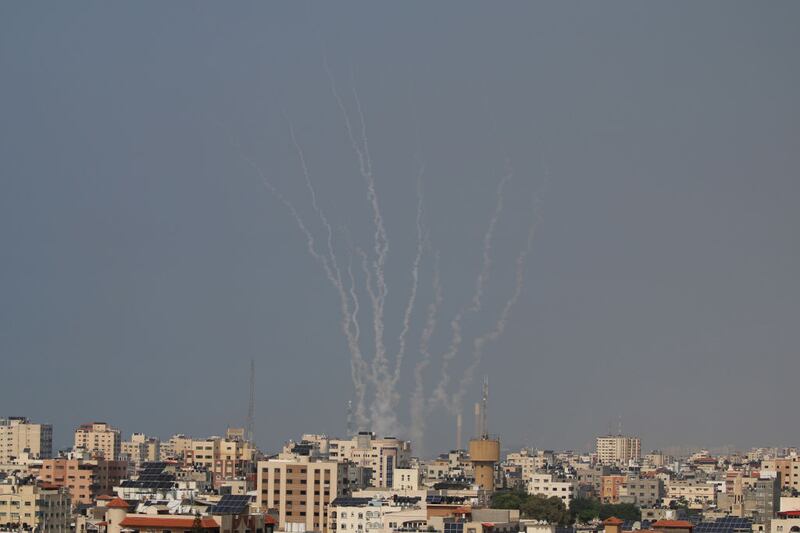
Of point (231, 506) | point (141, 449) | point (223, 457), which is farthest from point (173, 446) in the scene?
point (231, 506)

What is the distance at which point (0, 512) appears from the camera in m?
79.1

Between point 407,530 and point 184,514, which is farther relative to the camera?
point 407,530

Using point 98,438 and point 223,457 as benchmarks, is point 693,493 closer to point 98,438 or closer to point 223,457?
point 223,457

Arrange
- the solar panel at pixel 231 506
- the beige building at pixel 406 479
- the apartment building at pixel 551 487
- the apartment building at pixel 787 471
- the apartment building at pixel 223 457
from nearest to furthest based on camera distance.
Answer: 1. the solar panel at pixel 231 506
2. the beige building at pixel 406 479
3. the apartment building at pixel 551 487
4. the apartment building at pixel 787 471
5. the apartment building at pixel 223 457

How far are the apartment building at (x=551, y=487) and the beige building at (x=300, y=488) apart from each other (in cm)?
2449

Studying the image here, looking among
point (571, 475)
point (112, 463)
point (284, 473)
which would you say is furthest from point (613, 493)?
point (284, 473)

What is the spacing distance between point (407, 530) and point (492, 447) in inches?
1819

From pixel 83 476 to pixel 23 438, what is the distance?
56.9 metres

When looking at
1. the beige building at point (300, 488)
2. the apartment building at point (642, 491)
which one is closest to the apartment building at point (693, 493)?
the apartment building at point (642, 491)

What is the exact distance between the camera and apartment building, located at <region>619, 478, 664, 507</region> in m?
124

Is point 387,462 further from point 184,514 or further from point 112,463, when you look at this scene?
point 184,514

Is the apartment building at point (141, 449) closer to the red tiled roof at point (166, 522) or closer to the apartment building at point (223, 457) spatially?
the apartment building at point (223, 457)

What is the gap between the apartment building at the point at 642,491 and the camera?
407ft

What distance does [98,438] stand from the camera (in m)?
169
